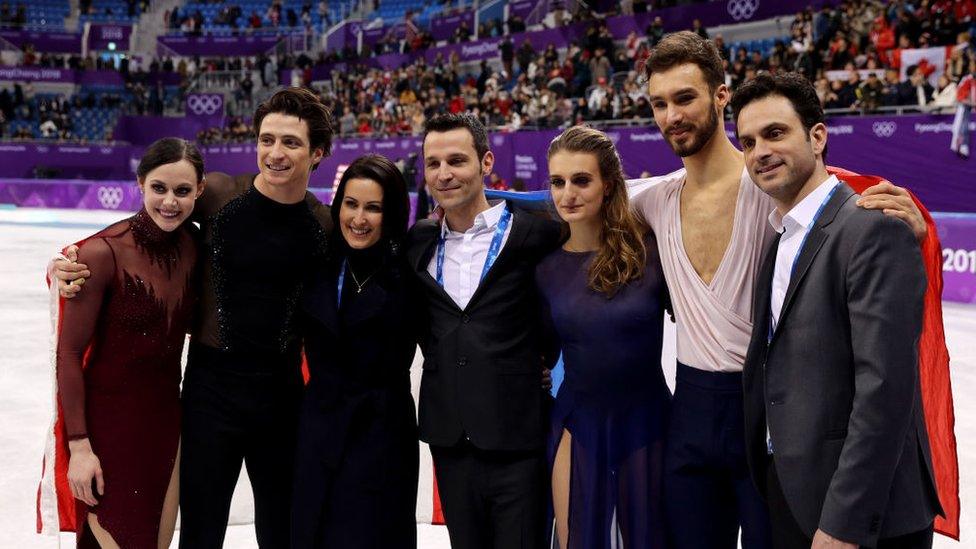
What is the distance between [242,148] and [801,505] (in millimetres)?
25744

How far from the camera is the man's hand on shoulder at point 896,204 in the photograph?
2057 millimetres

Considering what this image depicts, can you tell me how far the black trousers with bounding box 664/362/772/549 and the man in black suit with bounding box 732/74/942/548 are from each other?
6.8 inches

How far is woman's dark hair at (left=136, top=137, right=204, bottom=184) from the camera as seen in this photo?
288 cm

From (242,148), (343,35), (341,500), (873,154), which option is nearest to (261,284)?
(341,500)

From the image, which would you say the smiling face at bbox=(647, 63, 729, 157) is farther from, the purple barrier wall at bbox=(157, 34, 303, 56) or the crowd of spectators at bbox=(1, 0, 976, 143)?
the purple barrier wall at bbox=(157, 34, 303, 56)

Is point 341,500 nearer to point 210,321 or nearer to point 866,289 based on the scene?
point 210,321

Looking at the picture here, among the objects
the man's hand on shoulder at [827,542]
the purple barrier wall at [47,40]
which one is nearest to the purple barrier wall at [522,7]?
the purple barrier wall at [47,40]

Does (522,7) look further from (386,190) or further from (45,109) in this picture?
(386,190)

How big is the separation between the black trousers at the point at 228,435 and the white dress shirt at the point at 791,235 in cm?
167

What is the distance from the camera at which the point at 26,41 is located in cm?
3356

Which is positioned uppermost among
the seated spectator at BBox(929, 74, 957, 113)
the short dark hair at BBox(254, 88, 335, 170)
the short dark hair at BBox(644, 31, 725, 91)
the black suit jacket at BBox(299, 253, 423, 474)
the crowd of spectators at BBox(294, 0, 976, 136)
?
the crowd of spectators at BBox(294, 0, 976, 136)

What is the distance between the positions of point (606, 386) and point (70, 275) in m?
1.77

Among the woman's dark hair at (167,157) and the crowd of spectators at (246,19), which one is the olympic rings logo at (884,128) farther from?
the crowd of spectators at (246,19)

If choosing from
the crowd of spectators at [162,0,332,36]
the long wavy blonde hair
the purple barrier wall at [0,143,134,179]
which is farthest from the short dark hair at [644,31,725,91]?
the crowd of spectators at [162,0,332,36]
